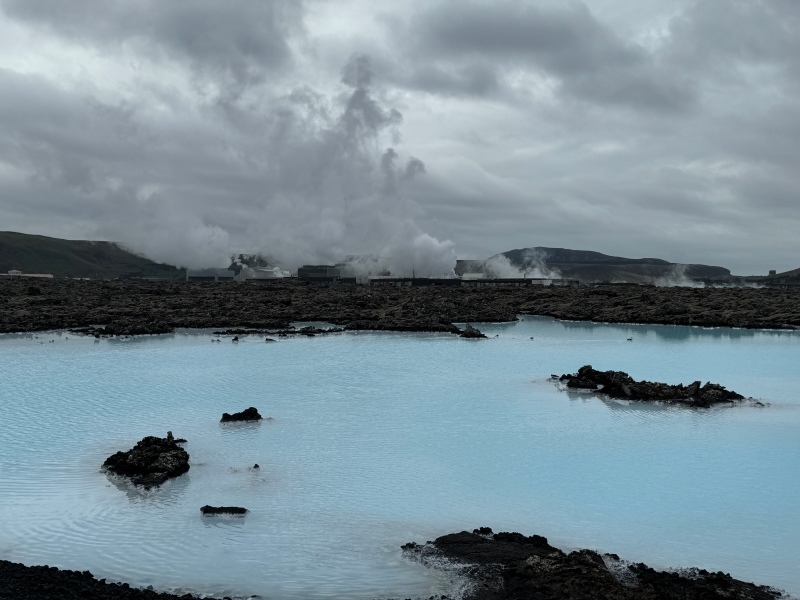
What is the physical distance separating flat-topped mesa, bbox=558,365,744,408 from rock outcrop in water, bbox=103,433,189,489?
34.6 ft

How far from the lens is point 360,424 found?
560 inches

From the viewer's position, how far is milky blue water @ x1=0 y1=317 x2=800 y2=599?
7.48 m

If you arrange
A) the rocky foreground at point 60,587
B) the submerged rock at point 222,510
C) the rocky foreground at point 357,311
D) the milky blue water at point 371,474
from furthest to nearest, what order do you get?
the rocky foreground at point 357,311 < the submerged rock at point 222,510 < the milky blue water at point 371,474 < the rocky foreground at point 60,587

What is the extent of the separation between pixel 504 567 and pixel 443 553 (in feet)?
2.35

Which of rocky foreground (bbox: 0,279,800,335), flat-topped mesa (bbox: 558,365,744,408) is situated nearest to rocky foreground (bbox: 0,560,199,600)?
flat-topped mesa (bbox: 558,365,744,408)

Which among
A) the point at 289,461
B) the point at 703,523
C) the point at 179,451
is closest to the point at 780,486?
the point at 703,523

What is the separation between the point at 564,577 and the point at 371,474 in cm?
465

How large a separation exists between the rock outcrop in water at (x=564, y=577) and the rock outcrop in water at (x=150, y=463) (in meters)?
4.22

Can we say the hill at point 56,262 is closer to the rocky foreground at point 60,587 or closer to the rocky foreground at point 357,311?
the rocky foreground at point 357,311

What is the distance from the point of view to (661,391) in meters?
17.1

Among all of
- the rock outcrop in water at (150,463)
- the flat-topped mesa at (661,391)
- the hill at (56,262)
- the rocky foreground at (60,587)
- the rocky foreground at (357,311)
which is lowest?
the rocky foreground at (60,587)

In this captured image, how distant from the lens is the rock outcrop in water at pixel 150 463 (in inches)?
397

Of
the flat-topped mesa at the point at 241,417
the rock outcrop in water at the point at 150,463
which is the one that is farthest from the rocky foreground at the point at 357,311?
the rock outcrop in water at the point at 150,463

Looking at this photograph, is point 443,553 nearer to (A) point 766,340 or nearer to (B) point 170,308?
(A) point 766,340
